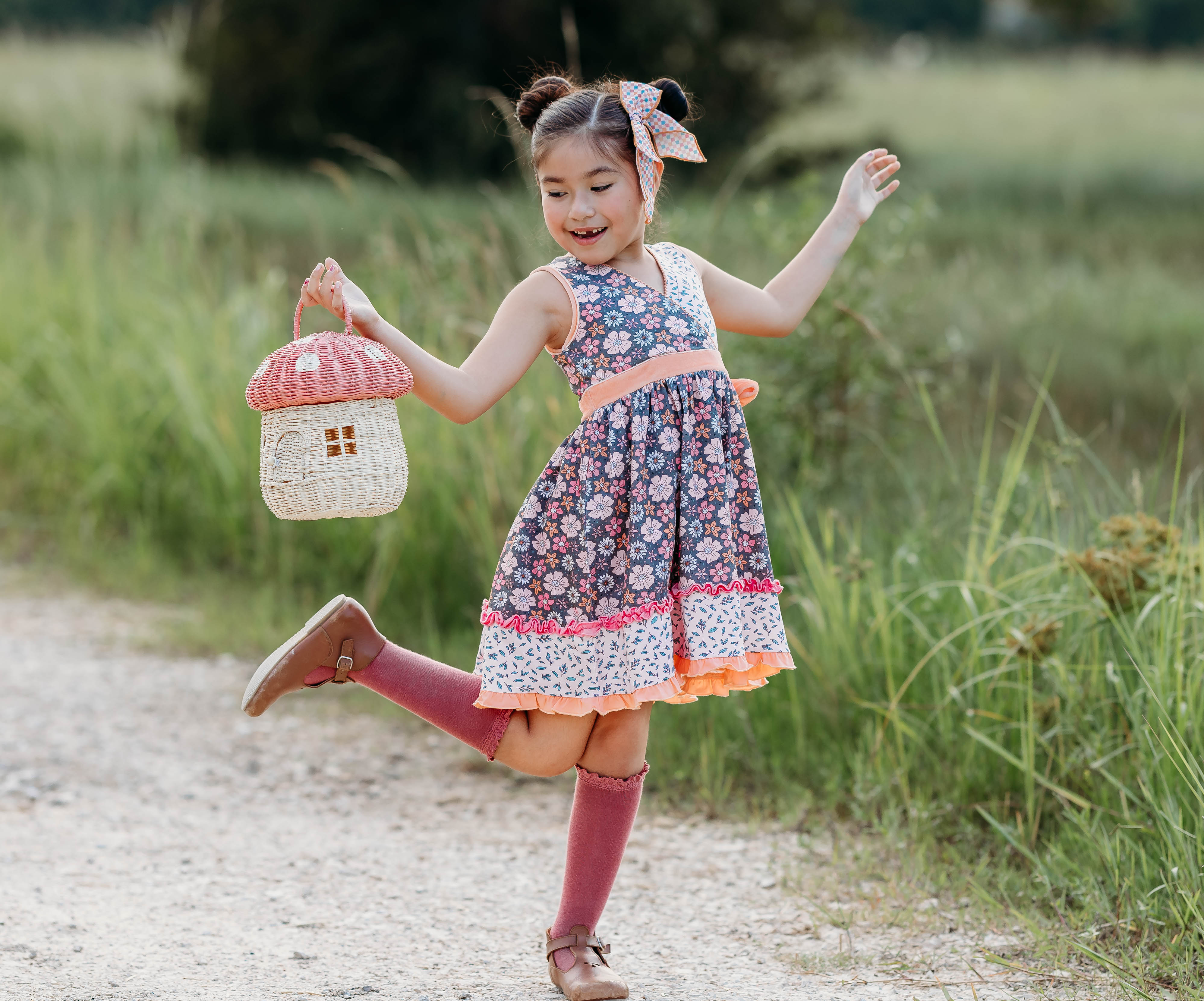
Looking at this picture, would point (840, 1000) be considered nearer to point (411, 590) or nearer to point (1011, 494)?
point (1011, 494)

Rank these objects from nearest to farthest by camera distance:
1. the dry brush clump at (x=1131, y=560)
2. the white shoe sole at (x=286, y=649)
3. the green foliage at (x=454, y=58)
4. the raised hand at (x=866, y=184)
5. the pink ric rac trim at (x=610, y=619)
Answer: the pink ric rac trim at (x=610, y=619) → the white shoe sole at (x=286, y=649) → the raised hand at (x=866, y=184) → the dry brush clump at (x=1131, y=560) → the green foliage at (x=454, y=58)

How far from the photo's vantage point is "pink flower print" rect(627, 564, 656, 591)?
2357 millimetres

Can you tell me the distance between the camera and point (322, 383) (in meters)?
2.19

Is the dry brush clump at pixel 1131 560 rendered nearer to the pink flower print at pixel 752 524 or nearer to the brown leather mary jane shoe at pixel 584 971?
the pink flower print at pixel 752 524

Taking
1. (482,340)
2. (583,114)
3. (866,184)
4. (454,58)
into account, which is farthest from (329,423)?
(454,58)

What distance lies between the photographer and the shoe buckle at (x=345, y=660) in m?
2.51

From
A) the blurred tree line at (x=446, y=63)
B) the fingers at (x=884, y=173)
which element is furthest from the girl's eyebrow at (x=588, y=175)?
the blurred tree line at (x=446, y=63)

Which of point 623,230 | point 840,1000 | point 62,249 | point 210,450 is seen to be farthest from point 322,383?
point 62,249

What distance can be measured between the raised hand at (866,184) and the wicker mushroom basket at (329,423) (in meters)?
1.03

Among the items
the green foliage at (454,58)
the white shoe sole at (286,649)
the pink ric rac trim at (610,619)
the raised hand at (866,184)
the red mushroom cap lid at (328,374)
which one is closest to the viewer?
the red mushroom cap lid at (328,374)

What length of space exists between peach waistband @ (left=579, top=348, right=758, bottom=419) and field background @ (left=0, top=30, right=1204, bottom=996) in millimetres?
1098

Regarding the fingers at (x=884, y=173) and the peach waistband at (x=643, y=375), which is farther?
the fingers at (x=884, y=173)

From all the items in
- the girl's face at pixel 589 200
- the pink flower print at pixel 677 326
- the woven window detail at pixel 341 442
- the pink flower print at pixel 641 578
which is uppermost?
the girl's face at pixel 589 200

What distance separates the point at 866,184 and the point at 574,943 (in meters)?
1.65
